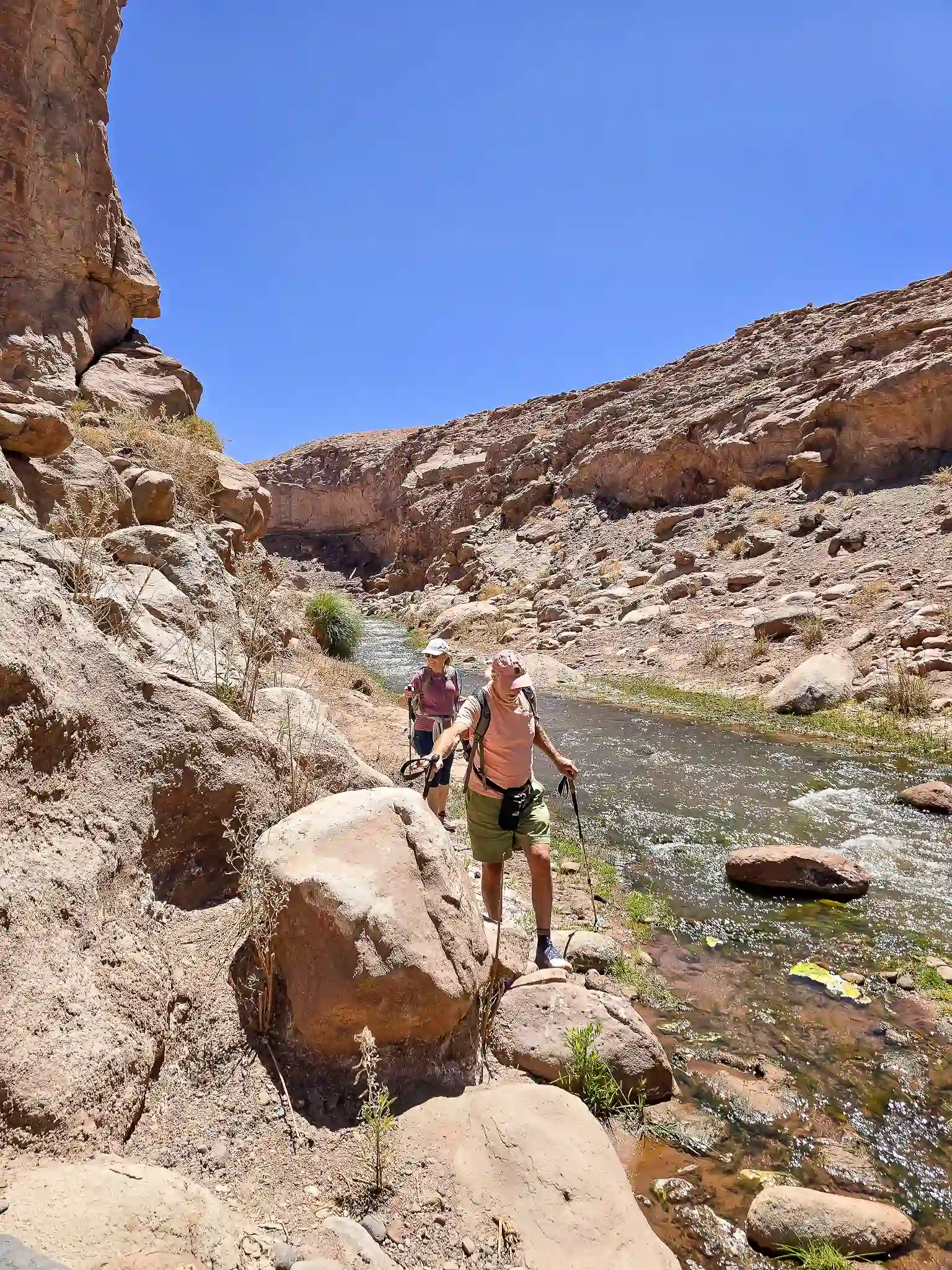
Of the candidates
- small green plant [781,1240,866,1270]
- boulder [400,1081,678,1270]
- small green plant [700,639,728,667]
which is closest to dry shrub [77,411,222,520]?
boulder [400,1081,678,1270]

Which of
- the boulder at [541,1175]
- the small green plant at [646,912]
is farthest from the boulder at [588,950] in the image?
the boulder at [541,1175]

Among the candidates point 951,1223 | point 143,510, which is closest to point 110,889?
point 951,1223

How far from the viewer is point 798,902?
232 inches

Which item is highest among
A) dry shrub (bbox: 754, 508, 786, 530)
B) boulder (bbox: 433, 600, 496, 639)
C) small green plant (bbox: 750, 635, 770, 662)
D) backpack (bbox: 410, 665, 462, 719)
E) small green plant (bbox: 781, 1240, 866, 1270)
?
dry shrub (bbox: 754, 508, 786, 530)

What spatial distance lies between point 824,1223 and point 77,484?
824cm

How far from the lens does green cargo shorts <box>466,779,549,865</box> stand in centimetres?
445

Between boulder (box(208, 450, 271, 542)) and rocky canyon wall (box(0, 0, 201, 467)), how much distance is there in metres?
1.31

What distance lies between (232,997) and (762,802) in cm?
689

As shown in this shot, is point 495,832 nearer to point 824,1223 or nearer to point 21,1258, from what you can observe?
point 824,1223

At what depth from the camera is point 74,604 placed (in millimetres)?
3643

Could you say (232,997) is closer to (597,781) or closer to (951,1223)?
(951,1223)

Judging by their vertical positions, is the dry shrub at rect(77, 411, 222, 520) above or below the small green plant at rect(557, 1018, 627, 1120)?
above

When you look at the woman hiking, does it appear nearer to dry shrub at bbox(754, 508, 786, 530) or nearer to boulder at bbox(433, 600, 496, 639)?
dry shrub at bbox(754, 508, 786, 530)

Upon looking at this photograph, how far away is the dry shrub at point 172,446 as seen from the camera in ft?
30.9
